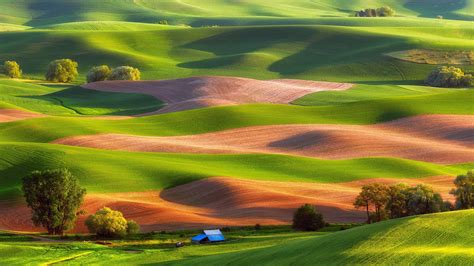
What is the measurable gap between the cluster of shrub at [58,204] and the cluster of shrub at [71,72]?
2543 inches

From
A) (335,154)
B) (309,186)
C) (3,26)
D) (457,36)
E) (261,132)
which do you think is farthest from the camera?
(3,26)

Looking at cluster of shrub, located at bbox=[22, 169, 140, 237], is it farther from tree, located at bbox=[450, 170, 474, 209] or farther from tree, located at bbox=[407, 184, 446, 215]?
tree, located at bbox=[450, 170, 474, 209]

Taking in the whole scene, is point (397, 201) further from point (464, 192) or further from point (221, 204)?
point (221, 204)

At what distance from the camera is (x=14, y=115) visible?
8619 cm

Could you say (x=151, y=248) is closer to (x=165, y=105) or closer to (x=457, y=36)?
(x=165, y=105)

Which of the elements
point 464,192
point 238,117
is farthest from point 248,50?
point 464,192

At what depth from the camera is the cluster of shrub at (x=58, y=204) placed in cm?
5147

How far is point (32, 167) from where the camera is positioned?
205 feet

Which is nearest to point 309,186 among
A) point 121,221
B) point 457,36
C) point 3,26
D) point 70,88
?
point 121,221

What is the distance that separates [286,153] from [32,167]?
18.8 meters

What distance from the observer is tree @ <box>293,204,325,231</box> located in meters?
51.1

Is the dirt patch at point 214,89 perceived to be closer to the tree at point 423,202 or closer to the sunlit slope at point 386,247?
the tree at point 423,202

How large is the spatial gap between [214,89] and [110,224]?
5050 cm

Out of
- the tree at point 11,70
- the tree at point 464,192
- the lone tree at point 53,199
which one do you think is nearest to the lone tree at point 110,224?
the lone tree at point 53,199
